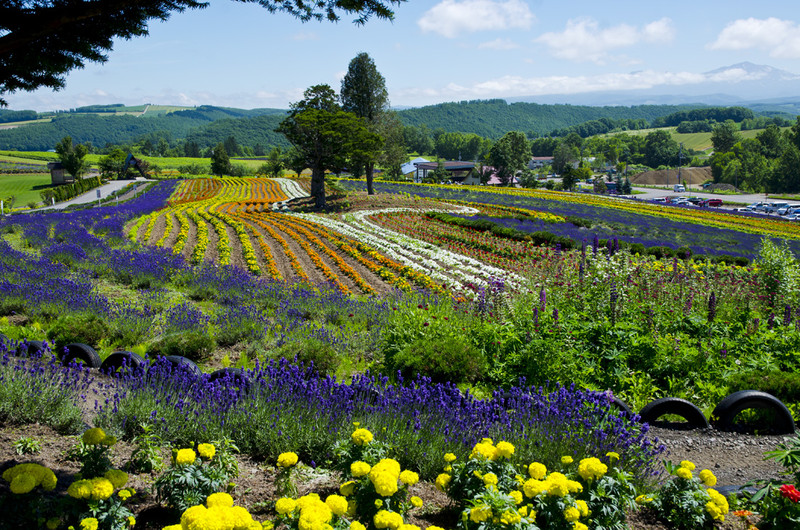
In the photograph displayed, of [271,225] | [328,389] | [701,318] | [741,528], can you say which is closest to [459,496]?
[328,389]

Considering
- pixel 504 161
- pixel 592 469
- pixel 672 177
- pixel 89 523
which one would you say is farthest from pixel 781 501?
pixel 672 177

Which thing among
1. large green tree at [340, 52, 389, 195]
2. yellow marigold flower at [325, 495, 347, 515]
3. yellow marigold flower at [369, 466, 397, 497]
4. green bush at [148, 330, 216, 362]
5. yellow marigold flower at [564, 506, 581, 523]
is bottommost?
green bush at [148, 330, 216, 362]

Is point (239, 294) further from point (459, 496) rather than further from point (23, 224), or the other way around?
point (23, 224)

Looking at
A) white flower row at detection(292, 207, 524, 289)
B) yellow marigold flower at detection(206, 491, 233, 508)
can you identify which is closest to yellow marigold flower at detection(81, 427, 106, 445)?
yellow marigold flower at detection(206, 491, 233, 508)

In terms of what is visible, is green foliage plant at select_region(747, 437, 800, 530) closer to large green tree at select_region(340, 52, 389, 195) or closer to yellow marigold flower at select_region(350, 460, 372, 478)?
yellow marigold flower at select_region(350, 460, 372, 478)

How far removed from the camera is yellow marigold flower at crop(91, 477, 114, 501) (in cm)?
266

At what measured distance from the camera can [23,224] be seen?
19.9 m

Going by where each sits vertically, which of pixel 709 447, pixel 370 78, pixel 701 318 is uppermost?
pixel 370 78

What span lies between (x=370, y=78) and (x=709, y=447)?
44292 millimetres

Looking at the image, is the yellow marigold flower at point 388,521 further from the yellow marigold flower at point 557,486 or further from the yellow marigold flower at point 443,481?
the yellow marigold flower at point 557,486

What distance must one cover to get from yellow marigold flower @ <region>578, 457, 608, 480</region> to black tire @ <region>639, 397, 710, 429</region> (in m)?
2.33

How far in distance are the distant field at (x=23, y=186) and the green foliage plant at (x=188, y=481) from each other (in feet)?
180

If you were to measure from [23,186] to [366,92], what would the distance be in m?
48.6

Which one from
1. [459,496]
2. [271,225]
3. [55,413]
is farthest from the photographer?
[271,225]
